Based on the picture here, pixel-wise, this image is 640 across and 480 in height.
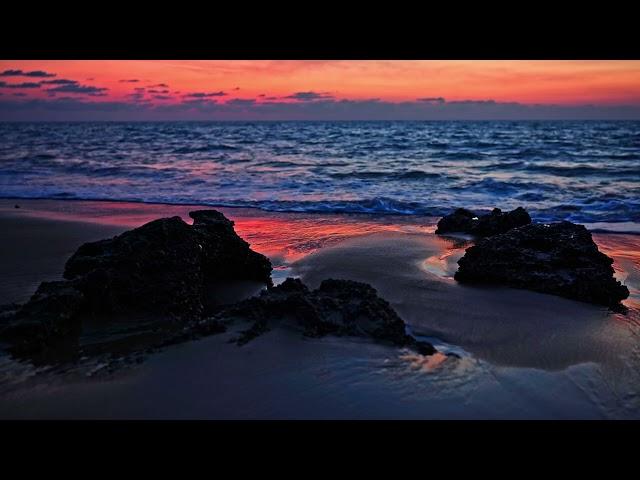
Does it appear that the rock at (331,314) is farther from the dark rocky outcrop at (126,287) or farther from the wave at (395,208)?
the wave at (395,208)

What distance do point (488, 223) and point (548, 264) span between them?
268cm

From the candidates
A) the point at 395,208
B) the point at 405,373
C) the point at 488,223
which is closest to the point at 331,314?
the point at 405,373

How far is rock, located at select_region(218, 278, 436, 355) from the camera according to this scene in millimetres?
3385

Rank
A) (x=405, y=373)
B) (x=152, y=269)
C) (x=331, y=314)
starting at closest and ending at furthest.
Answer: (x=405, y=373), (x=331, y=314), (x=152, y=269)

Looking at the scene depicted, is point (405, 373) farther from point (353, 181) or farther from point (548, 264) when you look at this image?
point (353, 181)

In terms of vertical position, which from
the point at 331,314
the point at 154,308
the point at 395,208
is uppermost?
the point at 331,314

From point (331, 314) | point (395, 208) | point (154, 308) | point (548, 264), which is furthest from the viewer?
point (395, 208)

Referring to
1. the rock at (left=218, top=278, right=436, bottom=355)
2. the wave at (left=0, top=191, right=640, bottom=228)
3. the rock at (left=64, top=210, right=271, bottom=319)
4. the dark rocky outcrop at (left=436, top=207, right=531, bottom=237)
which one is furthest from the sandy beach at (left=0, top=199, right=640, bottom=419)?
the wave at (left=0, top=191, right=640, bottom=228)

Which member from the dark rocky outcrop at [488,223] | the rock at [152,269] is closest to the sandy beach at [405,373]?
the rock at [152,269]

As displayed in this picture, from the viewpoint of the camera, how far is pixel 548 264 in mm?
4930

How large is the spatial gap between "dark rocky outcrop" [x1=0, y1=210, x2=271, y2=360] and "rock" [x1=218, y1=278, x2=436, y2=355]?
639mm

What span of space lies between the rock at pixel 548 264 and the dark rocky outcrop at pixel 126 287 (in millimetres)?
2694
